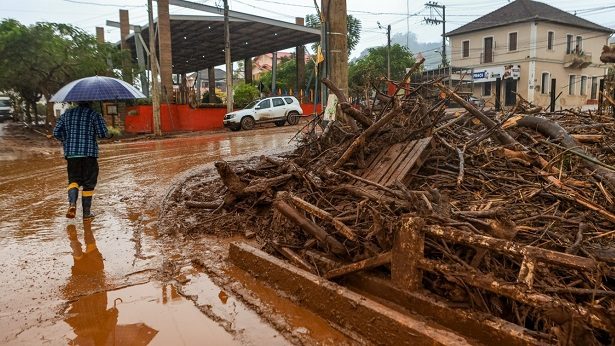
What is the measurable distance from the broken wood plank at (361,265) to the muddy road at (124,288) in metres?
0.41

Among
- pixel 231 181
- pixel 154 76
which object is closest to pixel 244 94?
pixel 154 76

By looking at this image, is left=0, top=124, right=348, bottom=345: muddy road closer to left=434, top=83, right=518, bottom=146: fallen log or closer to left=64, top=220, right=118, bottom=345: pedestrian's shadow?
left=64, top=220, right=118, bottom=345: pedestrian's shadow

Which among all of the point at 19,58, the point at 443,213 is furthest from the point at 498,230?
the point at 19,58

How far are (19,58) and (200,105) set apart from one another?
28.9 feet

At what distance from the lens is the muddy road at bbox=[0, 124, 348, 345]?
11.0 feet

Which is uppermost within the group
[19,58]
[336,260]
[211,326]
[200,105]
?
[19,58]

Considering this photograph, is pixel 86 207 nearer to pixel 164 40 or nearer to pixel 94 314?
pixel 94 314

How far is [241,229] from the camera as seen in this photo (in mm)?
5641

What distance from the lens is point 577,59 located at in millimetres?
43031

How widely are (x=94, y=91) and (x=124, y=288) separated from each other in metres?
3.27

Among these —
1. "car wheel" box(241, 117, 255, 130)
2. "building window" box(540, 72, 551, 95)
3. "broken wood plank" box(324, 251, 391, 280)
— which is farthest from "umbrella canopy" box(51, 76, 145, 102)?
"building window" box(540, 72, 551, 95)

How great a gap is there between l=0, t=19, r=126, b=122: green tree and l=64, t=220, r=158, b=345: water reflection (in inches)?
737

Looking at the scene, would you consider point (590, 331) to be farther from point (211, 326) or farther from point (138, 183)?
point (138, 183)

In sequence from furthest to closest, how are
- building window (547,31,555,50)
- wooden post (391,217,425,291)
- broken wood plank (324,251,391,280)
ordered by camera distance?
1. building window (547,31,555,50)
2. broken wood plank (324,251,391,280)
3. wooden post (391,217,425,291)
